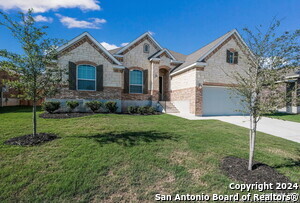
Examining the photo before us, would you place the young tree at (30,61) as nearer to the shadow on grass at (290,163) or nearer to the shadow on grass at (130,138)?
the shadow on grass at (130,138)

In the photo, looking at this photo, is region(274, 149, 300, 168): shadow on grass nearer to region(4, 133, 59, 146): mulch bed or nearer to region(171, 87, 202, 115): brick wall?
region(4, 133, 59, 146): mulch bed

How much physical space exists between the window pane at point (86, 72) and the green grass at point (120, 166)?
7.39 m

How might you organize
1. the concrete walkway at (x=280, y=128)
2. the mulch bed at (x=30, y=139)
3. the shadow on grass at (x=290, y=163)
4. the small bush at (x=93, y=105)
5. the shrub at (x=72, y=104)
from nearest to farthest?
the shadow on grass at (x=290, y=163), the mulch bed at (x=30, y=139), the concrete walkway at (x=280, y=128), the shrub at (x=72, y=104), the small bush at (x=93, y=105)

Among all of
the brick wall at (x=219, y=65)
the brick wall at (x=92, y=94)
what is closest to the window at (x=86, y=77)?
the brick wall at (x=92, y=94)

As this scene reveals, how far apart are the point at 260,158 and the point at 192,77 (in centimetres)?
1009

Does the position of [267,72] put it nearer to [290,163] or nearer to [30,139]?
[290,163]

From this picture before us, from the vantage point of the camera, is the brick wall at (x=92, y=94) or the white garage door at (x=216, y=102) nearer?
the brick wall at (x=92, y=94)

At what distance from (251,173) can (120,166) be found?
3.19 meters

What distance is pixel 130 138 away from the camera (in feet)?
19.3

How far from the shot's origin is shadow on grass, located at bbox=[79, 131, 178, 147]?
5.45 metres

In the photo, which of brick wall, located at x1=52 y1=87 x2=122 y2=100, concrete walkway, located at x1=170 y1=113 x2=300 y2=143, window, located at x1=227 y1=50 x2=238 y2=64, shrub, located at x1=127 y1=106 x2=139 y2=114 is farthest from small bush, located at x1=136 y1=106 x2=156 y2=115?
window, located at x1=227 y1=50 x2=238 y2=64

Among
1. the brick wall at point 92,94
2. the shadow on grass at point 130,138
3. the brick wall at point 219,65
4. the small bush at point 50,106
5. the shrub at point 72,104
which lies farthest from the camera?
the brick wall at point 219,65

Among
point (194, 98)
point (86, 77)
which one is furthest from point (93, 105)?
point (194, 98)

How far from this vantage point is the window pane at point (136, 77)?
15.8 m
